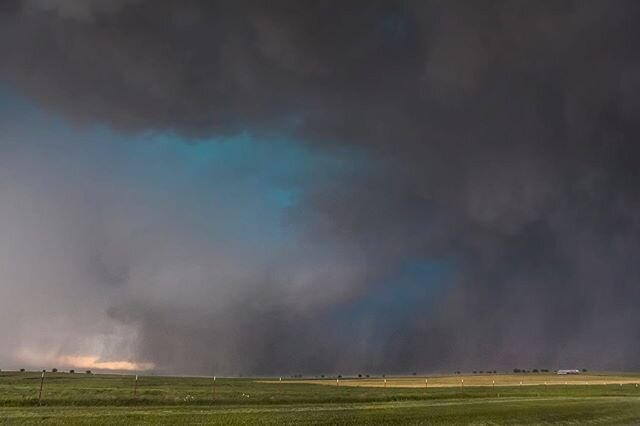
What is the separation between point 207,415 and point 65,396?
29876 millimetres

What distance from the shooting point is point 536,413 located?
59.1m

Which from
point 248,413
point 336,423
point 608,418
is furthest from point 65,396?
point 608,418

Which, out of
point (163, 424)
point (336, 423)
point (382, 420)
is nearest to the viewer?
point (163, 424)

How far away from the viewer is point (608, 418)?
5828 cm

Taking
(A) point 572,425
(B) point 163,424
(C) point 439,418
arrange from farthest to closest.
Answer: (A) point 572,425
(C) point 439,418
(B) point 163,424

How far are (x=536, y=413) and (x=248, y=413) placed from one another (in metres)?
33.3

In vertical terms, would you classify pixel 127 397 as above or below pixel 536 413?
above

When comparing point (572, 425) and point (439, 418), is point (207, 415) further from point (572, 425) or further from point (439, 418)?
point (572, 425)

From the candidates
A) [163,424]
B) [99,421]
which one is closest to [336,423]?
[163,424]

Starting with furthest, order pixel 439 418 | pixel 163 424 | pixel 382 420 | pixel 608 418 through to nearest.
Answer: pixel 608 418, pixel 439 418, pixel 382 420, pixel 163 424

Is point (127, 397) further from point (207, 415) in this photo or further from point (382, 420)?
point (382, 420)

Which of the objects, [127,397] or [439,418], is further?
[127,397]

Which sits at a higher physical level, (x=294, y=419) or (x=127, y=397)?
(x=127, y=397)

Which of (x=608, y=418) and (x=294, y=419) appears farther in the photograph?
(x=608, y=418)
